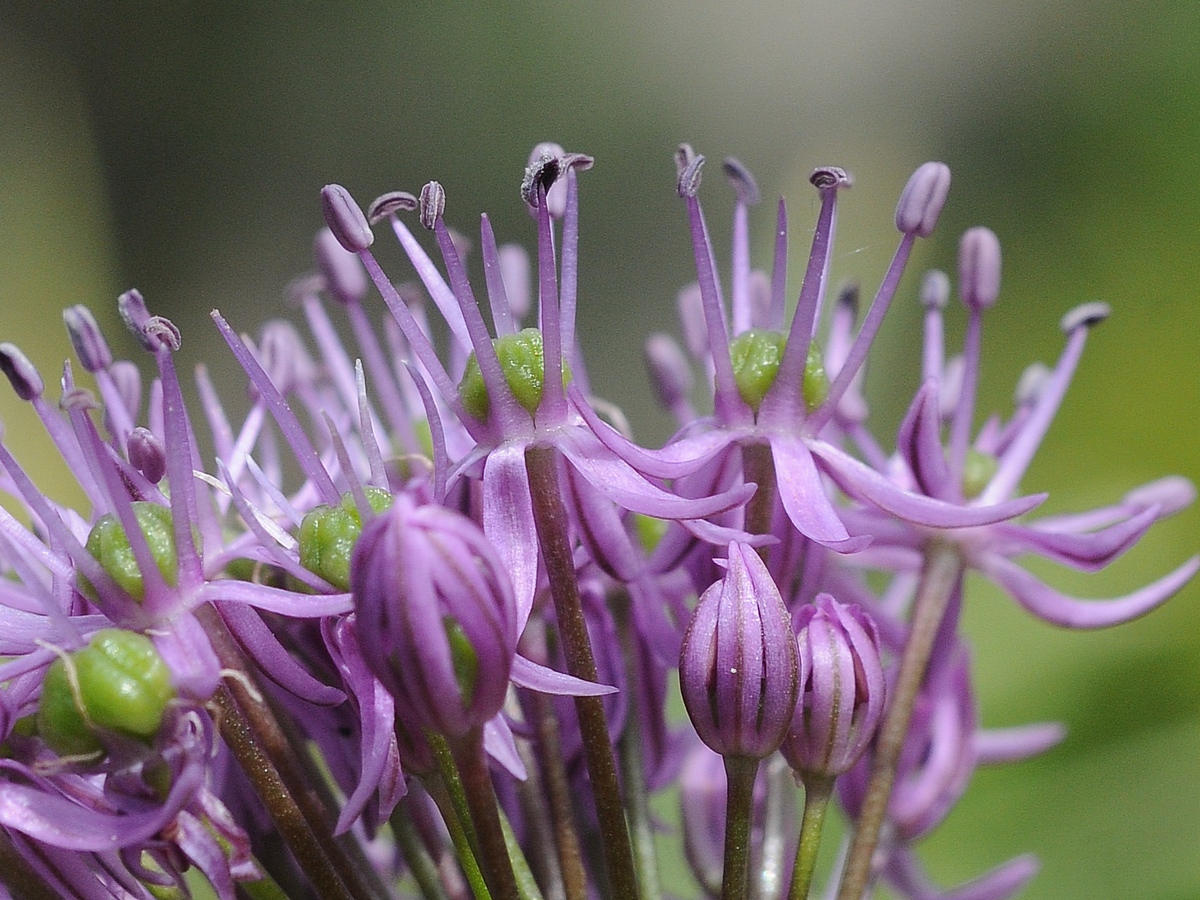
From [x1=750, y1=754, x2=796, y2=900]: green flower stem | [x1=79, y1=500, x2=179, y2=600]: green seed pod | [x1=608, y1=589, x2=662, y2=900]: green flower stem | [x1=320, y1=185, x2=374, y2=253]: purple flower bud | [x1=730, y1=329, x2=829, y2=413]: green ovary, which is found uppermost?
[x1=320, y1=185, x2=374, y2=253]: purple flower bud

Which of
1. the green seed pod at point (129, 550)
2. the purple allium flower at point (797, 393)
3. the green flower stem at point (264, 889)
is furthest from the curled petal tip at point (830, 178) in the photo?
the green flower stem at point (264, 889)

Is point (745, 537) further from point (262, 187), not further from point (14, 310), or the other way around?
point (262, 187)

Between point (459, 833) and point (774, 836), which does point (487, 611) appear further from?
point (774, 836)

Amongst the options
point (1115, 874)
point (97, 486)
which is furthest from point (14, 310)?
point (1115, 874)

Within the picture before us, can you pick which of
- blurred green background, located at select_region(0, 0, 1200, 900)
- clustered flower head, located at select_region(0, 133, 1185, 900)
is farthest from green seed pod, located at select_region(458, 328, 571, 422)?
blurred green background, located at select_region(0, 0, 1200, 900)

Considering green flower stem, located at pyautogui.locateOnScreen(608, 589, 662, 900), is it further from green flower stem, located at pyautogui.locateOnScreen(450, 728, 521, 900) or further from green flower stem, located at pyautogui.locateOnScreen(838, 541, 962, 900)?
green flower stem, located at pyautogui.locateOnScreen(450, 728, 521, 900)

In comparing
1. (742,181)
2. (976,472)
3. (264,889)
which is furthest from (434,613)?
(976,472)

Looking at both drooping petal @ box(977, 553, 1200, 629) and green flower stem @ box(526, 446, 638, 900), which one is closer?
green flower stem @ box(526, 446, 638, 900)
